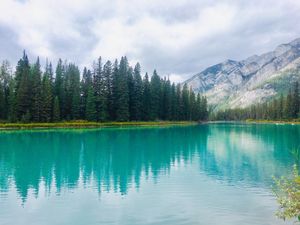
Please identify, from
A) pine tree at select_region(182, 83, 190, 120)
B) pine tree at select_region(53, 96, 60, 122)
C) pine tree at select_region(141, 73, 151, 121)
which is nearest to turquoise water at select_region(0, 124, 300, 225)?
pine tree at select_region(53, 96, 60, 122)

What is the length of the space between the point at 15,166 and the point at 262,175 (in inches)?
800

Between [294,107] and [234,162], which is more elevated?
[294,107]

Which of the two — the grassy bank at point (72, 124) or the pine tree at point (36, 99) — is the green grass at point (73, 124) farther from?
the pine tree at point (36, 99)

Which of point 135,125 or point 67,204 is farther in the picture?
point 135,125

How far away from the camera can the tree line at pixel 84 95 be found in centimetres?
8388

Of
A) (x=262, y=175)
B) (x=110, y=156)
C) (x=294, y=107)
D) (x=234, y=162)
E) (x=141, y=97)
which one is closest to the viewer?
(x=262, y=175)

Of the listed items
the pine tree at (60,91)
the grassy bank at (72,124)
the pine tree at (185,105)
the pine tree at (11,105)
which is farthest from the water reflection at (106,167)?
the pine tree at (185,105)

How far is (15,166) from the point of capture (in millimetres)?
27016

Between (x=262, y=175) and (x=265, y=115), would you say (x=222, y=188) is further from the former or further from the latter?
(x=265, y=115)

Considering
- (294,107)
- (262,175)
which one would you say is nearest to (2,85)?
(262,175)

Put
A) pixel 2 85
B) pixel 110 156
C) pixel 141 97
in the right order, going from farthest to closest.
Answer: pixel 141 97 → pixel 2 85 → pixel 110 156

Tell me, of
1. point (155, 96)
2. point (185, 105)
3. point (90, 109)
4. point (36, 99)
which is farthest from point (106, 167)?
point (185, 105)

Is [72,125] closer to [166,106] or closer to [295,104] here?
[166,106]

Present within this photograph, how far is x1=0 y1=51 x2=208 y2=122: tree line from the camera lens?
8388 cm
